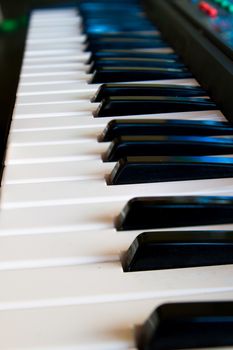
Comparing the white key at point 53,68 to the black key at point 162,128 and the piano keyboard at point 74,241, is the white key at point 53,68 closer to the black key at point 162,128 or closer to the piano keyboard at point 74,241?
the piano keyboard at point 74,241

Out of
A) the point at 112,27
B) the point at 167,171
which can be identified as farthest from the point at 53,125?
the point at 112,27

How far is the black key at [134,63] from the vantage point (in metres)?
1.13

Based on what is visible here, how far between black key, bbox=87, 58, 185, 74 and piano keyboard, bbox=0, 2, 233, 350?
0.69 ft

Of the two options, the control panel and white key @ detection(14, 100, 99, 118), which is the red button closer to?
the control panel

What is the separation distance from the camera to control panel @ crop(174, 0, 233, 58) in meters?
0.94

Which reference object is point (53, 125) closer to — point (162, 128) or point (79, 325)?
point (162, 128)

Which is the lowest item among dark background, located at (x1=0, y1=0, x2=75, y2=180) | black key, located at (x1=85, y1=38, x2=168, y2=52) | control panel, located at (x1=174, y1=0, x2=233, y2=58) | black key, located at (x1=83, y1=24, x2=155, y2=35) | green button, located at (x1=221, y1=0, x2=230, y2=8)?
dark background, located at (x1=0, y1=0, x2=75, y2=180)

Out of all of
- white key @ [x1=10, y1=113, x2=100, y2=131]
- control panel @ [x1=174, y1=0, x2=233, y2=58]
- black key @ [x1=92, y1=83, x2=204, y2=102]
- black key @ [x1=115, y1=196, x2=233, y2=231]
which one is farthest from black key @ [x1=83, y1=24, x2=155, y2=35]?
black key @ [x1=115, y1=196, x2=233, y2=231]

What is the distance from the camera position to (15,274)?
1.73ft

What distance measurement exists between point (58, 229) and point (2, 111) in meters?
0.90

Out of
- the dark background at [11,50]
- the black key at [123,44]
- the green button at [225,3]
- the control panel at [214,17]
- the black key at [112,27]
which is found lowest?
the dark background at [11,50]

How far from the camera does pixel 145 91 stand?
978 mm

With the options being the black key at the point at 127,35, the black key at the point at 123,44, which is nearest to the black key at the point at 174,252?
the black key at the point at 123,44

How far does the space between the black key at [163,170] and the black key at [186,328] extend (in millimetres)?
286
